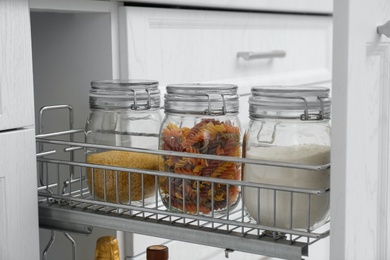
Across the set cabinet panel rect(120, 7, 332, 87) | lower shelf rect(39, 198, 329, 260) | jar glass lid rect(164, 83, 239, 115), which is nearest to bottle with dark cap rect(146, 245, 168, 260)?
lower shelf rect(39, 198, 329, 260)

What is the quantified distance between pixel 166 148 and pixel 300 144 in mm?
171

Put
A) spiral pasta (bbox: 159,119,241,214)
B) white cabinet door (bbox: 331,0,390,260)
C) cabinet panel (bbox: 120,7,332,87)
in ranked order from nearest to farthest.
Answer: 1. white cabinet door (bbox: 331,0,390,260)
2. spiral pasta (bbox: 159,119,241,214)
3. cabinet panel (bbox: 120,7,332,87)

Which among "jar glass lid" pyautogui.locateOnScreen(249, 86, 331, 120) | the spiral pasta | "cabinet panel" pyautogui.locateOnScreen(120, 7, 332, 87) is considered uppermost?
"cabinet panel" pyautogui.locateOnScreen(120, 7, 332, 87)

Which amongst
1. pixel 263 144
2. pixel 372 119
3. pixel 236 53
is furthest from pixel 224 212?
pixel 236 53

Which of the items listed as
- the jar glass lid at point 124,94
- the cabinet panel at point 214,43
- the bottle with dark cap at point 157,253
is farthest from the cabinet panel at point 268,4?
the bottle with dark cap at point 157,253

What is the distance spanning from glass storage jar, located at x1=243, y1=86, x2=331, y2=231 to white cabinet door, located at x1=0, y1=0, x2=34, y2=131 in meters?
0.28

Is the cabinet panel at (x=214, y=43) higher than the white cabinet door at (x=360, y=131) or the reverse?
higher

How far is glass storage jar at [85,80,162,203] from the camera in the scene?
2.93ft

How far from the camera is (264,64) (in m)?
1.45

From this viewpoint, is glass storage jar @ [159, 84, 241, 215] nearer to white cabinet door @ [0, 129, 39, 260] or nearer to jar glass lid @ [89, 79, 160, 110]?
jar glass lid @ [89, 79, 160, 110]

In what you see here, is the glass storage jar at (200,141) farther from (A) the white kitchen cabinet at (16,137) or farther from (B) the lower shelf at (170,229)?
(A) the white kitchen cabinet at (16,137)

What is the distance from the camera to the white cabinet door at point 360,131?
68cm

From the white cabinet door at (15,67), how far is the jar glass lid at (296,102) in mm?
295

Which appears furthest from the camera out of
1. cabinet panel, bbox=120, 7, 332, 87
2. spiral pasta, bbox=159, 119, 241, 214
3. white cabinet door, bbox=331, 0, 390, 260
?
cabinet panel, bbox=120, 7, 332, 87
